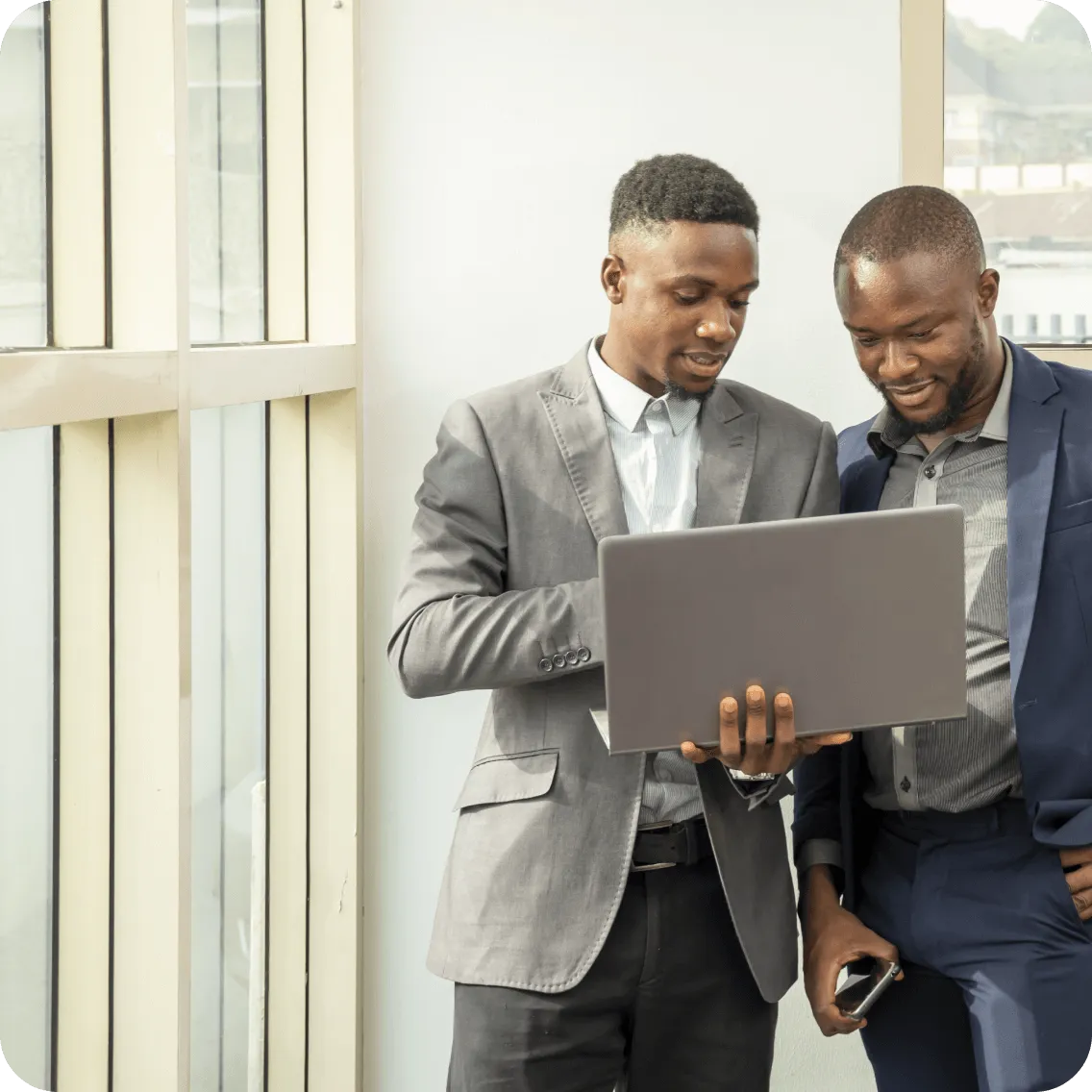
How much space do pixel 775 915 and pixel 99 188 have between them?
1.20 m

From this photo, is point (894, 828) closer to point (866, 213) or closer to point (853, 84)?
point (866, 213)

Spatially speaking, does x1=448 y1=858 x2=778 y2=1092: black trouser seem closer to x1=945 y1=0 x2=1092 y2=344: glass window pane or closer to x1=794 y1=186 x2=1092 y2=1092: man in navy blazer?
x1=794 y1=186 x2=1092 y2=1092: man in navy blazer

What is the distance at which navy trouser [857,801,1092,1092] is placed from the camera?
63.3 inches

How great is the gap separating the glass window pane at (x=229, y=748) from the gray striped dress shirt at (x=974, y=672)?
97 cm

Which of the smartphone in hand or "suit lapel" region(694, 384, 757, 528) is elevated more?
"suit lapel" region(694, 384, 757, 528)

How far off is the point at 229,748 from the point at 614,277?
3.17 ft

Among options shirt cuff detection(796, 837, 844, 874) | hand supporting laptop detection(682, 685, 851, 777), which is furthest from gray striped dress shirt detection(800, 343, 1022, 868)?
hand supporting laptop detection(682, 685, 851, 777)

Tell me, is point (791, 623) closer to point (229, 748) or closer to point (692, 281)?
point (692, 281)

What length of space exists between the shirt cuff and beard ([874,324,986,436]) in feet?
1.89

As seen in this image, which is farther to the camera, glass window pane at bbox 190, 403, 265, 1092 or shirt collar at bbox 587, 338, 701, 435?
glass window pane at bbox 190, 403, 265, 1092

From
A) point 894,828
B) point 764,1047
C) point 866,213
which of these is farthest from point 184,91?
point 764,1047

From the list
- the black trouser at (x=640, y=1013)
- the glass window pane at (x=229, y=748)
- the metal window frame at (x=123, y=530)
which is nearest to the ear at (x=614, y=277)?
the metal window frame at (x=123, y=530)

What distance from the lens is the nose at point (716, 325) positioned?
5.39 feet

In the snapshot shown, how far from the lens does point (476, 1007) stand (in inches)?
64.3
